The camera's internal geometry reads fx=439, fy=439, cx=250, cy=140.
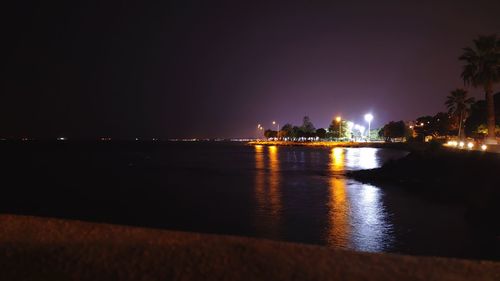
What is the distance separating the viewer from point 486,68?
158 feet

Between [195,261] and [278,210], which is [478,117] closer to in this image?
[278,210]

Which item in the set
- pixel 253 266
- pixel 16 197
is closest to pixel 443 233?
pixel 253 266

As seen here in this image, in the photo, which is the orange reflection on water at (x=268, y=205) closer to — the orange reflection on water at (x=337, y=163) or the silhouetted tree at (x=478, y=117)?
the orange reflection on water at (x=337, y=163)

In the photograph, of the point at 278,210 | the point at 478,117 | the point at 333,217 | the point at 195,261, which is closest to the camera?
the point at 195,261

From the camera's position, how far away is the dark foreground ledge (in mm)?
8445

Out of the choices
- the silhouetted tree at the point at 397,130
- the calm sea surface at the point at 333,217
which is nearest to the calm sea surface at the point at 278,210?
the calm sea surface at the point at 333,217

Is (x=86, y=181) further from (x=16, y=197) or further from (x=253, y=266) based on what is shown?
(x=253, y=266)

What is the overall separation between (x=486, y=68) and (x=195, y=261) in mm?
48695

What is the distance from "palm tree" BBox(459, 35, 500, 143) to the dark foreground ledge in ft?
147

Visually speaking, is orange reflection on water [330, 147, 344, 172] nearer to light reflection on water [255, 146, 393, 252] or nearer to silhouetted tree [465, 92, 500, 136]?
light reflection on water [255, 146, 393, 252]

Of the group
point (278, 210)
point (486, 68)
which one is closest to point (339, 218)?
point (278, 210)

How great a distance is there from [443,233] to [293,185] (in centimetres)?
2260

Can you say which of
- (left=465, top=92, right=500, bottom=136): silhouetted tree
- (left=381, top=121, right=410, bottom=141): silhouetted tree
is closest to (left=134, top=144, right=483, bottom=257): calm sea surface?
(left=465, top=92, right=500, bottom=136): silhouetted tree

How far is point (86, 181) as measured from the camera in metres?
47.9
